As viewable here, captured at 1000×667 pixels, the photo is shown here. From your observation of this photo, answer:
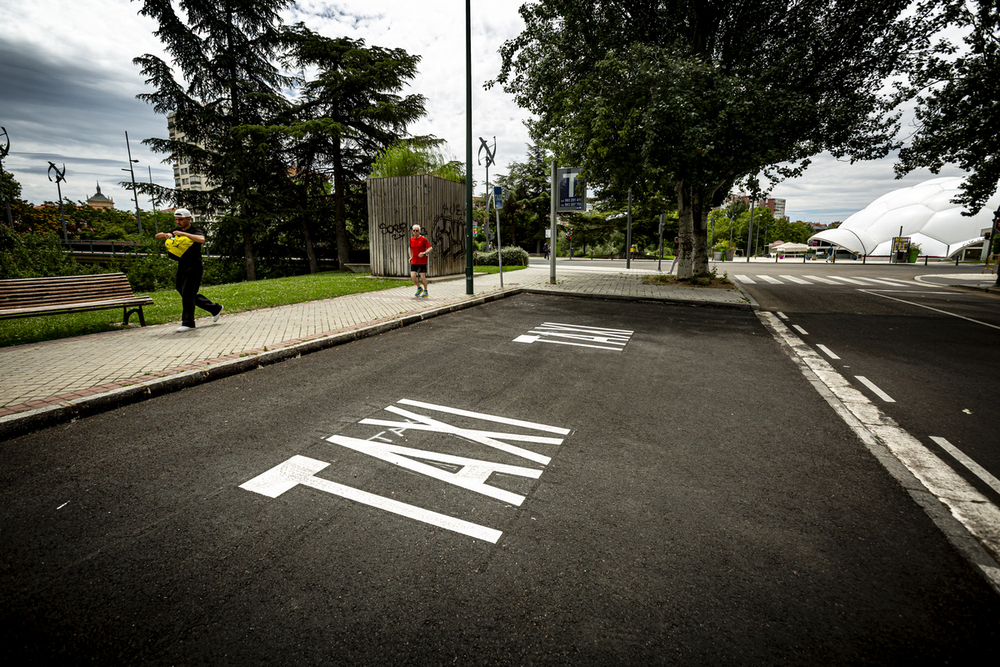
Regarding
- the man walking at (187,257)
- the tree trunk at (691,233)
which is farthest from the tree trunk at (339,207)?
the tree trunk at (691,233)

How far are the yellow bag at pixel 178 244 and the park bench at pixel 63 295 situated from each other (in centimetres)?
98

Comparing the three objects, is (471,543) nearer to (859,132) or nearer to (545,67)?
(545,67)

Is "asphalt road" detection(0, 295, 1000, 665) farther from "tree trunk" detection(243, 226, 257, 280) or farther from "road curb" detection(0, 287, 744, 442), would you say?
"tree trunk" detection(243, 226, 257, 280)

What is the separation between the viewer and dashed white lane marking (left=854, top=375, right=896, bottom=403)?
489 centimetres

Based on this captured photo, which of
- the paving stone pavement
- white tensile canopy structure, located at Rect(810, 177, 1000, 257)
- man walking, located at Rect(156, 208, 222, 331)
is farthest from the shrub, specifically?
white tensile canopy structure, located at Rect(810, 177, 1000, 257)

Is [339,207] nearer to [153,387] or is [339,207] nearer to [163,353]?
[163,353]

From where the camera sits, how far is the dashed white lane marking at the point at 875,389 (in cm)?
489

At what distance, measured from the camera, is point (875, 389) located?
5230mm

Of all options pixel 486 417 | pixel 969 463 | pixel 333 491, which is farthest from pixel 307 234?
pixel 969 463

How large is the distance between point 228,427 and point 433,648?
3178 mm

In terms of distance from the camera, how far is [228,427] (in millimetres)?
4023

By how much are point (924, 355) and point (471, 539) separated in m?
8.21

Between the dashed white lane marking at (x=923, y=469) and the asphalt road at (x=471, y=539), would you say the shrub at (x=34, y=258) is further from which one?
the dashed white lane marking at (x=923, y=469)

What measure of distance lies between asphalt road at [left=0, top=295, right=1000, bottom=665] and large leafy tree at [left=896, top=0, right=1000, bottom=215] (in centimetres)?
1569
